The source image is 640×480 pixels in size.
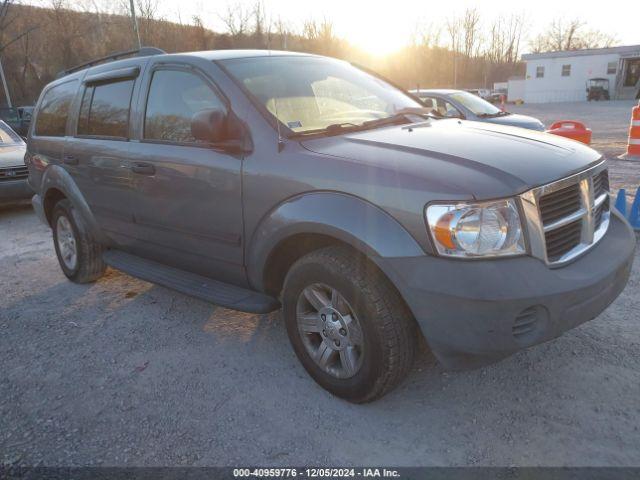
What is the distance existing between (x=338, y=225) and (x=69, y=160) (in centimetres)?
299

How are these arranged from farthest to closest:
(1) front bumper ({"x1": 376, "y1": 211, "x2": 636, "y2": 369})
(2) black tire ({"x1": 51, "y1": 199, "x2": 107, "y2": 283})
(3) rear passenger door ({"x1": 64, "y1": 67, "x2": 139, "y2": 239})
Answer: (2) black tire ({"x1": 51, "y1": 199, "x2": 107, "y2": 283}), (3) rear passenger door ({"x1": 64, "y1": 67, "x2": 139, "y2": 239}), (1) front bumper ({"x1": 376, "y1": 211, "x2": 636, "y2": 369})

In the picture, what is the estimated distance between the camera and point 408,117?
341 centimetres

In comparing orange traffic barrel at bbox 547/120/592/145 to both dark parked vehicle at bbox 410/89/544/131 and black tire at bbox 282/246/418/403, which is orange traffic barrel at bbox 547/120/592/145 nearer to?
dark parked vehicle at bbox 410/89/544/131

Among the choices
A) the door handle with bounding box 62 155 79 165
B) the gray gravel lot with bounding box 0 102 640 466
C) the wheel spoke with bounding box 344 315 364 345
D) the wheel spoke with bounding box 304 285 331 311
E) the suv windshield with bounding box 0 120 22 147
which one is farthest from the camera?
the suv windshield with bounding box 0 120 22 147

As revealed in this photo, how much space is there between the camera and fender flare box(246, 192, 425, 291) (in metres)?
2.25

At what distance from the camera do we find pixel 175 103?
11.0 feet

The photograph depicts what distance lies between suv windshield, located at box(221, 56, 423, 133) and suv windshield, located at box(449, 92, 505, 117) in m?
6.10

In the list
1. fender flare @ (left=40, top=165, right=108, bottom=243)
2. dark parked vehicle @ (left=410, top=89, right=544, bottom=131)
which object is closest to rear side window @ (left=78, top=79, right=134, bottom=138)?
fender flare @ (left=40, top=165, right=108, bottom=243)

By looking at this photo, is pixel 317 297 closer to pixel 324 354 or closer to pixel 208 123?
pixel 324 354

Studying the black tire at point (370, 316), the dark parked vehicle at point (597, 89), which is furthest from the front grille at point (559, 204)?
the dark parked vehicle at point (597, 89)

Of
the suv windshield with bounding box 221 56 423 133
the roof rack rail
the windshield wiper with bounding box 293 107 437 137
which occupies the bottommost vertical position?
the windshield wiper with bounding box 293 107 437 137

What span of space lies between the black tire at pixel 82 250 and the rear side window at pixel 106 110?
31.3 inches

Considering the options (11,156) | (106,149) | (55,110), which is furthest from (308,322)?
(11,156)

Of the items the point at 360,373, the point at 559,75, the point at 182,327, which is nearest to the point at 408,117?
the point at 360,373
